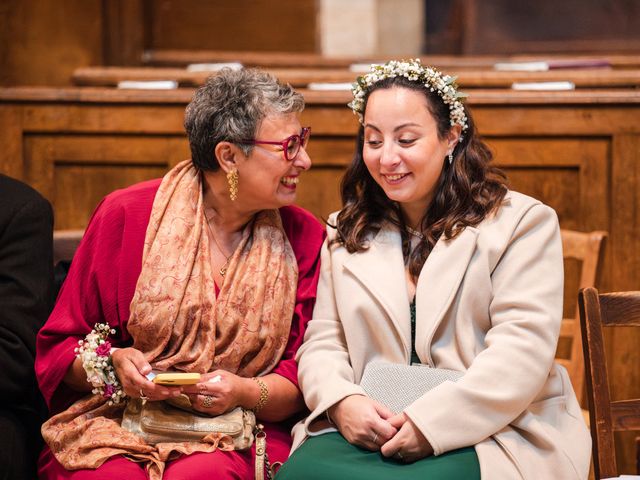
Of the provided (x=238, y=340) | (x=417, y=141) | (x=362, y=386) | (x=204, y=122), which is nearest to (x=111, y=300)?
(x=238, y=340)

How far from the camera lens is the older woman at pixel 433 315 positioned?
246cm

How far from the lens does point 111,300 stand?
279 cm

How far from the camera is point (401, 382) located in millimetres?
2572

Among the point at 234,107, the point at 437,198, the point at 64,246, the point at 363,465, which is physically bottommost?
the point at 363,465

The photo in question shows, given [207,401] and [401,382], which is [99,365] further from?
[401,382]

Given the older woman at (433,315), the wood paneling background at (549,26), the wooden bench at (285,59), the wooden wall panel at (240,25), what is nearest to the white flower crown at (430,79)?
the older woman at (433,315)

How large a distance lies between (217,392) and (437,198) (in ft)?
2.87

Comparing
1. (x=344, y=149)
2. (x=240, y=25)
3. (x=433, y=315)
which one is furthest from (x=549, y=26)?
(x=433, y=315)

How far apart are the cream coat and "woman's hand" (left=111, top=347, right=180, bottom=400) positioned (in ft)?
1.36

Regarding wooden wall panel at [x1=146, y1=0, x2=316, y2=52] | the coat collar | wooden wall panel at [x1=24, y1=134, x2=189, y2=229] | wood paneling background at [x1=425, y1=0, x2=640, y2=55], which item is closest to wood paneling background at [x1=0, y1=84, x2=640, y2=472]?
wooden wall panel at [x1=24, y1=134, x2=189, y2=229]

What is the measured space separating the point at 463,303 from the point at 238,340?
668 millimetres

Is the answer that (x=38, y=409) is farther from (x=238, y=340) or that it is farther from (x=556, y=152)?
(x=556, y=152)

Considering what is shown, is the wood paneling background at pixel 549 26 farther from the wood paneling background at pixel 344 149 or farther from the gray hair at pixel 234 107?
the gray hair at pixel 234 107

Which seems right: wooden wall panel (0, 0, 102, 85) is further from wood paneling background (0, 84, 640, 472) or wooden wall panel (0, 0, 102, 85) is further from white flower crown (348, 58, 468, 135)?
white flower crown (348, 58, 468, 135)
